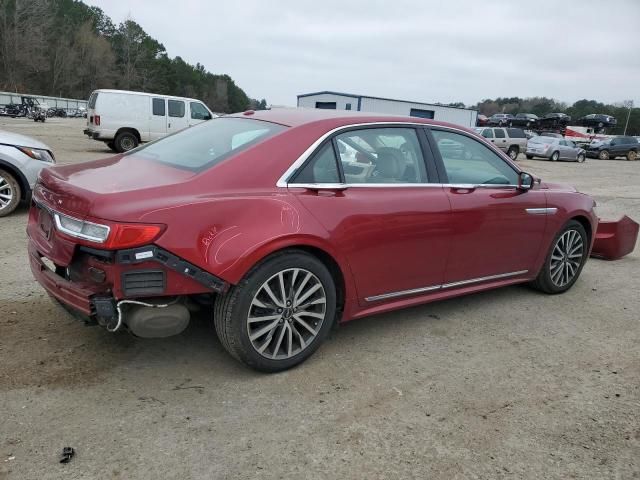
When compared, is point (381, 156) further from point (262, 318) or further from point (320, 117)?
point (262, 318)

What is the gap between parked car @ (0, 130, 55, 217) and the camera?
6.63m

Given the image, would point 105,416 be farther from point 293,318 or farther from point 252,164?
point 252,164

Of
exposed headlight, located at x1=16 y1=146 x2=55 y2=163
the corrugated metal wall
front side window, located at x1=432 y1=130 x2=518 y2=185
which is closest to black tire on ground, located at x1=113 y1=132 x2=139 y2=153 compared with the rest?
exposed headlight, located at x1=16 y1=146 x2=55 y2=163

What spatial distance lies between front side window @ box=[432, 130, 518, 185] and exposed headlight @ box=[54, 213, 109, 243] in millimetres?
2497

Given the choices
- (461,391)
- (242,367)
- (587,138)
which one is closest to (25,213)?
(242,367)

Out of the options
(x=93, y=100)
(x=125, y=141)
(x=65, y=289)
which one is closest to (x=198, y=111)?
(x=125, y=141)

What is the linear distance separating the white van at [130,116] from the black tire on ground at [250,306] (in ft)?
48.3

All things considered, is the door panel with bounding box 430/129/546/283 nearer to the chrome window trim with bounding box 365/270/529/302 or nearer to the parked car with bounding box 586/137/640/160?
the chrome window trim with bounding box 365/270/529/302

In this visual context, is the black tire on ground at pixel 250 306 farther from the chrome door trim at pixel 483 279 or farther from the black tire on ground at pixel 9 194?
the black tire on ground at pixel 9 194

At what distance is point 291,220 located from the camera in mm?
3100

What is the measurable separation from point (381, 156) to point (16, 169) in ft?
17.0

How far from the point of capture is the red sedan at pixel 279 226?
9.17 feet

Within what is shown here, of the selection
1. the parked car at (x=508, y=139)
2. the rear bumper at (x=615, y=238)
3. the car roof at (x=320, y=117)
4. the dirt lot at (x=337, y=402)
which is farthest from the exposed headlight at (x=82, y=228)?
the parked car at (x=508, y=139)

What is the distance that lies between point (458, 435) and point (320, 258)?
51.3 inches
